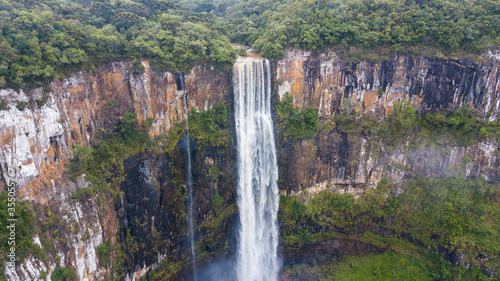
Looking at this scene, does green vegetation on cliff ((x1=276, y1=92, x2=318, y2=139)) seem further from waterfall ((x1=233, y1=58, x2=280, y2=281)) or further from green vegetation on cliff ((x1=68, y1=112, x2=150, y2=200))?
green vegetation on cliff ((x1=68, y1=112, x2=150, y2=200))

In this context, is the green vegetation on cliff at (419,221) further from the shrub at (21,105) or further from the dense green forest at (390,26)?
the shrub at (21,105)

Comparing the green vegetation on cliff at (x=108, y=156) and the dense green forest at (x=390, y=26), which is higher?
the dense green forest at (x=390, y=26)

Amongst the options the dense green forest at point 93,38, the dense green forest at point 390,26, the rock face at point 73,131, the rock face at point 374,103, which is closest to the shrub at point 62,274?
the rock face at point 73,131

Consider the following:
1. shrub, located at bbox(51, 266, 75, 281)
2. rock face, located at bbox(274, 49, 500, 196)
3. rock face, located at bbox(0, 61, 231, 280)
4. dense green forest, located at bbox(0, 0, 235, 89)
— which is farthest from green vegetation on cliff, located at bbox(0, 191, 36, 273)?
rock face, located at bbox(274, 49, 500, 196)

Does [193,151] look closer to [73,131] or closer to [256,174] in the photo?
[256,174]

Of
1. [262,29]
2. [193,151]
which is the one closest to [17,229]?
[193,151]
